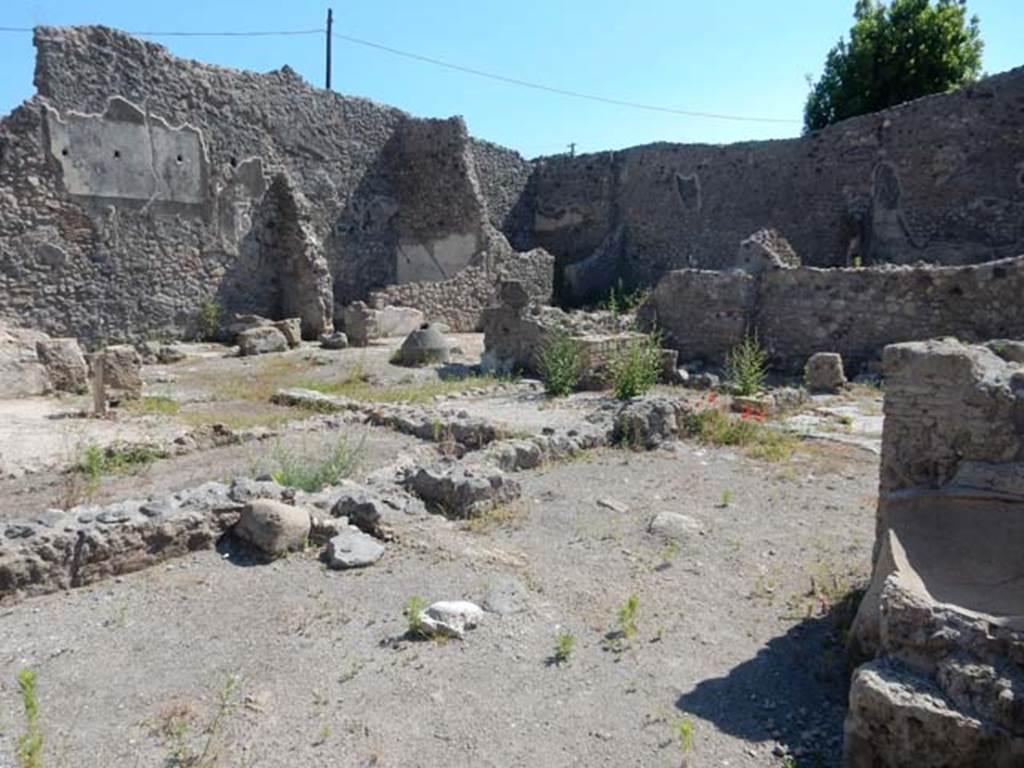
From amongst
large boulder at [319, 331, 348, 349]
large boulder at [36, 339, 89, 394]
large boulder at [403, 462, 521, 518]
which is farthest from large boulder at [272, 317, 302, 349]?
large boulder at [403, 462, 521, 518]

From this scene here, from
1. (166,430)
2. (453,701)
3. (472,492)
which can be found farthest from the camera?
(166,430)

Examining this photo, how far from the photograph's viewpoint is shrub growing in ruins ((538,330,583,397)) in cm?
1005

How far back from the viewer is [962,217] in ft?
49.9

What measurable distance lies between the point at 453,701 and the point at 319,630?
84cm

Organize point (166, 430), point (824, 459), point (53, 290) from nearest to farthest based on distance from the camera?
point (824, 459), point (166, 430), point (53, 290)

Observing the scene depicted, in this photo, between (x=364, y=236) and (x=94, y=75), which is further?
(x=364, y=236)

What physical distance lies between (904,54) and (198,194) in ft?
60.5

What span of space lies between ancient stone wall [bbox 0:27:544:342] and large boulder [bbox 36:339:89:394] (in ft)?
12.0

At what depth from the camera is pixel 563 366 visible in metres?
10.1

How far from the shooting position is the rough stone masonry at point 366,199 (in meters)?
13.5

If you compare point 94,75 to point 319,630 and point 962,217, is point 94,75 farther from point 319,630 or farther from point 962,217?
point 962,217

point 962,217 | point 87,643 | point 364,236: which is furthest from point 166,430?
point 962,217

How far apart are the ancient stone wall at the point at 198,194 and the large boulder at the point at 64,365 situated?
3.66m

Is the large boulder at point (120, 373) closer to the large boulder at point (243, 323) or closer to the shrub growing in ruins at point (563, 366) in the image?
the shrub growing in ruins at point (563, 366)
